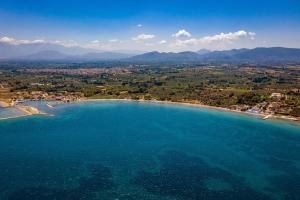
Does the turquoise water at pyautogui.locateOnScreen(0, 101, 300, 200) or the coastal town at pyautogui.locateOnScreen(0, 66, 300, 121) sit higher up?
the coastal town at pyautogui.locateOnScreen(0, 66, 300, 121)

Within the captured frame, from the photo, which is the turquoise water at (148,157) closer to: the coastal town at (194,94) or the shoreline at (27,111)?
the shoreline at (27,111)

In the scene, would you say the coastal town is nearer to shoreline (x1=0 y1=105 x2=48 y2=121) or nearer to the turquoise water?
shoreline (x1=0 y1=105 x2=48 y2=121)

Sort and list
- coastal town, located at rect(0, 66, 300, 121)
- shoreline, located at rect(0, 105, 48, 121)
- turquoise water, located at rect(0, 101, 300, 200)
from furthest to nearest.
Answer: coastal town, located at rect(0, 66, 300, 121) < shoreline, located at rect(0, 105, 48, 121) < turquoise water, located at rect(0, 101, 300, 200)

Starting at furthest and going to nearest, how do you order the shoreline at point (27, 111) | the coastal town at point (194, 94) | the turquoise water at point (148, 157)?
the coastal town at point (194, 94) < the shoreline at point (27, 111) < the turquoise water at point (148, 157)

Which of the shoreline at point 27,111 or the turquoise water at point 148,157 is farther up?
the shoreline at point 27,111

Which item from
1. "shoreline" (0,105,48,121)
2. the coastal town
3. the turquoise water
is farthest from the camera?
the coastal town

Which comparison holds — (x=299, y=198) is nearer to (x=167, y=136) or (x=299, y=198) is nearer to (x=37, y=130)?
(x=167, y=136)

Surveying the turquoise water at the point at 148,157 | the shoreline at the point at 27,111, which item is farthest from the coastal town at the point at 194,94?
the turquoise water at the point at 148,157

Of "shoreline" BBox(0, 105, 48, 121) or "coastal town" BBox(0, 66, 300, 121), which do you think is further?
"coastal town" BBox(0, 66, 300, 121)

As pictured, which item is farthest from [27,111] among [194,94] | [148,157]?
[194,94]

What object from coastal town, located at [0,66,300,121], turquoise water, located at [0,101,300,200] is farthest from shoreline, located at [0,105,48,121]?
turquoise water, located at [0,101,300,200]
